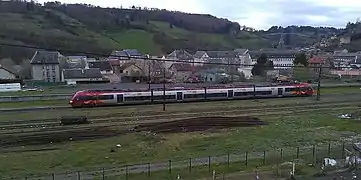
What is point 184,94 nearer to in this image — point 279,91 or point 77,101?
point 77,101

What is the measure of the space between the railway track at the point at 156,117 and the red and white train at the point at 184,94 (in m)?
6.63

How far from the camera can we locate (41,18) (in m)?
123

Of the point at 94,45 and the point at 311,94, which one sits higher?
the point at 94,45

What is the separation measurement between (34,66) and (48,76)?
285cm

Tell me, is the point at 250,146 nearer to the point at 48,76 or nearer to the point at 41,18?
the point at 48,76

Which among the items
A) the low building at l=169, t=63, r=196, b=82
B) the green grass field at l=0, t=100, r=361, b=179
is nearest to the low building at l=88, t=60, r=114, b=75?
the low building at l=169, t=63, r=196, b=82

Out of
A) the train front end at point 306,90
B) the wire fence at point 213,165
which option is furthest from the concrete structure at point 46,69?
the wire fence at point 213,165

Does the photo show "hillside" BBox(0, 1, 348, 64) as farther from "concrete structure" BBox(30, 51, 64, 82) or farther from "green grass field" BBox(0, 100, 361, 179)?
"green grass field" BBox(0, 100, 361, 179)

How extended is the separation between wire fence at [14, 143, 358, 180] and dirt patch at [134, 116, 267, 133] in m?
7.28

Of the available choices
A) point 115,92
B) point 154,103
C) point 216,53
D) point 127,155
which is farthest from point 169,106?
point 216,53

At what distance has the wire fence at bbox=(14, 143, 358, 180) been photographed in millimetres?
18422

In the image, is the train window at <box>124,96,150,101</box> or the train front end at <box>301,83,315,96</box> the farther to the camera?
the train front end at <box>301,83,315,96</box>

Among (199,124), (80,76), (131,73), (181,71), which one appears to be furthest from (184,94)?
(131,73)

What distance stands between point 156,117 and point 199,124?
16.1 feet
